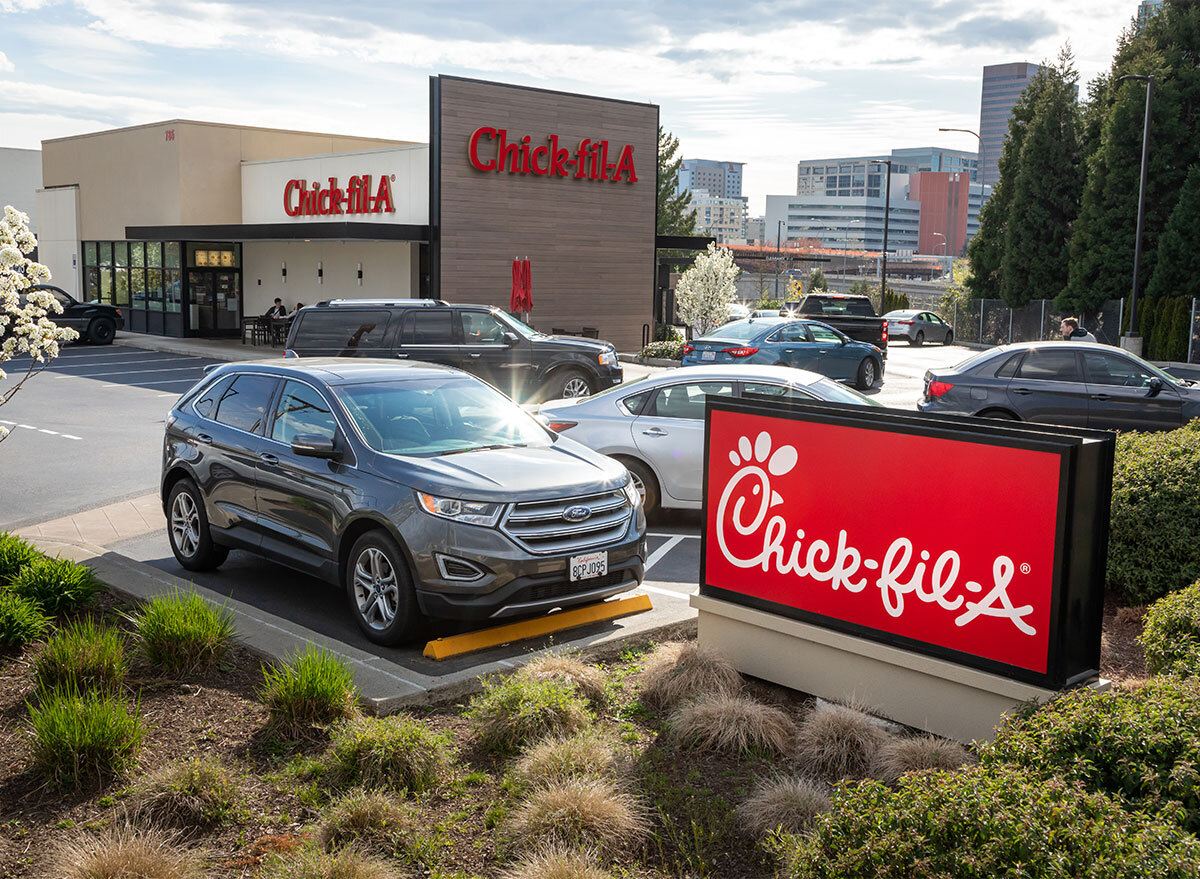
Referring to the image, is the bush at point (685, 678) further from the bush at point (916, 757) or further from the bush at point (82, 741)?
the bush at point (82, 741)

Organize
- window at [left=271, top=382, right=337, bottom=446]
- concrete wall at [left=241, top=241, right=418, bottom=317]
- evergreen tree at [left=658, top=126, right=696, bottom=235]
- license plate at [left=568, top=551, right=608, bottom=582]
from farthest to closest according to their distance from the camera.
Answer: evergreen tree at [left=658, top=126, right=696, bottom=235] < concrete wall at [left=241, top=241, right=418, bottom=317] < window at [left=271, top=382, right=337, bottom=446] < license plate at [left=568, top=551, right=608, bottom=582]

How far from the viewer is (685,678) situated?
5.98 metres

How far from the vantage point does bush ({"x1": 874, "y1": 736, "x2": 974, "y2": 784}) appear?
489 cm

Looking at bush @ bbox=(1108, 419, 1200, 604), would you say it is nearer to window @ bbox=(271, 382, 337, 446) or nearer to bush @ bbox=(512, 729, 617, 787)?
bush @ bbox=(512, 729, 617, 787)

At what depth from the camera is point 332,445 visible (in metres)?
7.53

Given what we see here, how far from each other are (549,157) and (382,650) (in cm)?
2635

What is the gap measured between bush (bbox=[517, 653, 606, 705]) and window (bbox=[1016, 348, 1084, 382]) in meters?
9.99

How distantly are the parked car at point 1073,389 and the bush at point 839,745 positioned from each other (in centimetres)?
941

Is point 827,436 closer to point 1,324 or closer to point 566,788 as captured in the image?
point 566,788

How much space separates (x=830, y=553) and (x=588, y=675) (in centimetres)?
141

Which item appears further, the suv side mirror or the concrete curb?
the suv side mirror

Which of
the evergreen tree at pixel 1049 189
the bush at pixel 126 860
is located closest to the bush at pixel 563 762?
the bush at pixel 126 860

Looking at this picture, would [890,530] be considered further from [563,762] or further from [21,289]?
[21,289]

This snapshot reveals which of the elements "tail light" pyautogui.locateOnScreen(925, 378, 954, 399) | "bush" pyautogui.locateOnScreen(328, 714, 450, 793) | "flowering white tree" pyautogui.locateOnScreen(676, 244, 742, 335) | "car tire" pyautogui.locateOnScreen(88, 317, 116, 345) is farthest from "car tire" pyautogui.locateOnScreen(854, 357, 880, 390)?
"car tire" pyautogui.locateOnScreen(88, 317, 116, 345)
